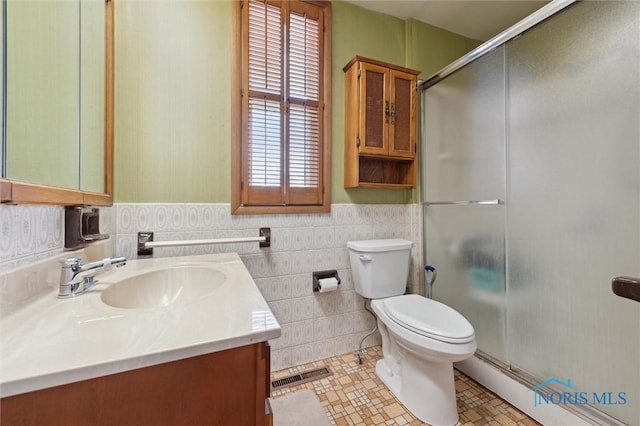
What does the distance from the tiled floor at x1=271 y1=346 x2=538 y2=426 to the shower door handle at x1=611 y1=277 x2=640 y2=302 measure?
1053mm

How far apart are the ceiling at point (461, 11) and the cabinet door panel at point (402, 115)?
0.51 m

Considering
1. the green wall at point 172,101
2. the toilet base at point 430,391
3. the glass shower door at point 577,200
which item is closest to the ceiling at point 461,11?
the glass shower door at point 577,200

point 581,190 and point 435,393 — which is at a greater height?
point 581,190

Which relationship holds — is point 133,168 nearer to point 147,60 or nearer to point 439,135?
point 147,60

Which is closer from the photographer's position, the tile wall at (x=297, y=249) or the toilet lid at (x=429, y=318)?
the toilet lid at (x=429, y=318)

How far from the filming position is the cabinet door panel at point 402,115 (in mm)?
1769

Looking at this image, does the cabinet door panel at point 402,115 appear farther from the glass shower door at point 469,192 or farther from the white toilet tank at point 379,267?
the white toilet tank at point 379,267

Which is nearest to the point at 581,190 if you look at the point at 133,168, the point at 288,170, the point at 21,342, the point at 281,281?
the point at 288,170

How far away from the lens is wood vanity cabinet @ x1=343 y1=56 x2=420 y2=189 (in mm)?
1682

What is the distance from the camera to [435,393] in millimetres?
1241

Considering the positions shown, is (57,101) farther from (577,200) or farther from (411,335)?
(577,200)

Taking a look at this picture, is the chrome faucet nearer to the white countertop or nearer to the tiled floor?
the white countertop

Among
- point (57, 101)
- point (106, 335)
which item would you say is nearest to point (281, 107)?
point (57, 101)

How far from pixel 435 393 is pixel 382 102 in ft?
5.53
